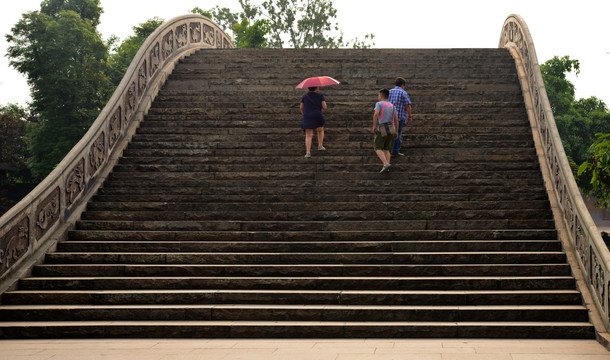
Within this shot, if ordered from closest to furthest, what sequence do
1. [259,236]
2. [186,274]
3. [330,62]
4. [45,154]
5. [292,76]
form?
[186,274] → [259,236] → [292,76] → [330,62] → [45,154]

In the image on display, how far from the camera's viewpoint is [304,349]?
7.61 metres

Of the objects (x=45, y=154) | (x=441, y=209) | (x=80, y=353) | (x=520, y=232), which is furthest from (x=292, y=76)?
(x=45, y=154)

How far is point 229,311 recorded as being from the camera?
880cm

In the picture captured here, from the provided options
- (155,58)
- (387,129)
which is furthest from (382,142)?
(155,58)

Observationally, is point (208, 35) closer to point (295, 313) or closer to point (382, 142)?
point (382, 142)

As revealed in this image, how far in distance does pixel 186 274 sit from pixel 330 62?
10630mm

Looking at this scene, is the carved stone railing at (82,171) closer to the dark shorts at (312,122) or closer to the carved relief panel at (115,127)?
the carved relief panel at (115,127)

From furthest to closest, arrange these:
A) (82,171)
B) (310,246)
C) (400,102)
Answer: (400,102) → (82,171) → (310,246)

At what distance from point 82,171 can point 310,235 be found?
3944mm

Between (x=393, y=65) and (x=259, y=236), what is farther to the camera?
(x=393, y=65)

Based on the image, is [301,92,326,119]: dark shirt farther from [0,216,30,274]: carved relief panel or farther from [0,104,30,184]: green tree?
[0,104,30,184]: green tree

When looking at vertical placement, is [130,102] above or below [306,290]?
above

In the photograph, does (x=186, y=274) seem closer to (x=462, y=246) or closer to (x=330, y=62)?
(x=462, y=246)

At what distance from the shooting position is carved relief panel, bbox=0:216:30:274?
31.9 feet
